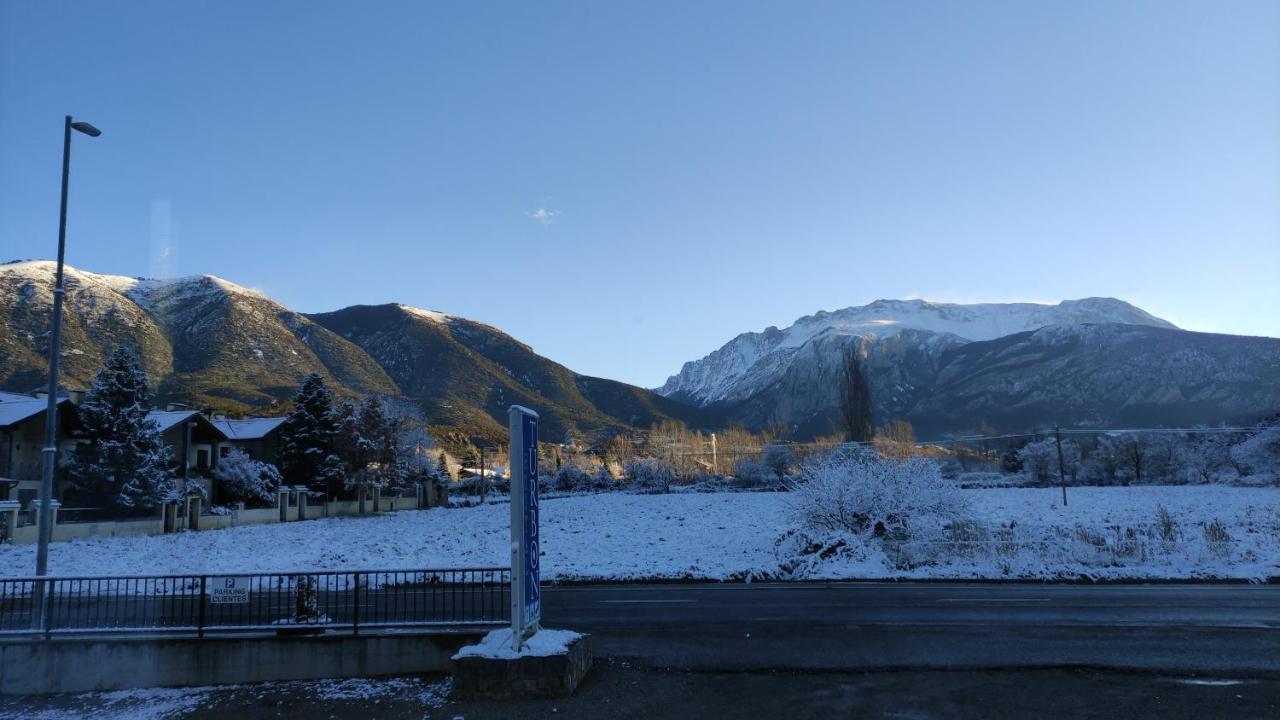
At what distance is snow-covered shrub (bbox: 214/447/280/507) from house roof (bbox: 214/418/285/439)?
7724 mm

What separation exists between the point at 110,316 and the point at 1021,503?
8511 cm

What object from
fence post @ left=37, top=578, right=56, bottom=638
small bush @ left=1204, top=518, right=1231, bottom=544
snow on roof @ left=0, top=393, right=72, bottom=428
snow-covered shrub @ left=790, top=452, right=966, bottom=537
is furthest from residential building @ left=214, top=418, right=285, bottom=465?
small bush @ left=1204, top=518, right=1231, bottom=544

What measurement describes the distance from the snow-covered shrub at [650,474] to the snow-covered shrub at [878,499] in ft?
171

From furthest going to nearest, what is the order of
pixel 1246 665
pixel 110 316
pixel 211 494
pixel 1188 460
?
1. pixel 110 316
2. pixel 1188 460
3. pixel 211 494
4. pixel 1246 665

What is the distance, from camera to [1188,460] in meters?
74.2

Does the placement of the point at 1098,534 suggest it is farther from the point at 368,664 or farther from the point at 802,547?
the point at 368,664

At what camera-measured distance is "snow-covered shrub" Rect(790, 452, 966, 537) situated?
23609mm

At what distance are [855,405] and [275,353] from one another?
7406cm

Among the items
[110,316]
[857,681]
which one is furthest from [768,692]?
[110,316]

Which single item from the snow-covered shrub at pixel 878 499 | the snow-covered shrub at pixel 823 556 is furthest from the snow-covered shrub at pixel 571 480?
the snow-covered shrub at pixel 823 556

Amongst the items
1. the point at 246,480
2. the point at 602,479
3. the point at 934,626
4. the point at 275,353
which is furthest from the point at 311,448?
the point at 275,353

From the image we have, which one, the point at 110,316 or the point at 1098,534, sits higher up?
the point at 110,316

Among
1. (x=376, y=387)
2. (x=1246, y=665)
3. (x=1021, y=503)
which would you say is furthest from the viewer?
(x=376, y=387)

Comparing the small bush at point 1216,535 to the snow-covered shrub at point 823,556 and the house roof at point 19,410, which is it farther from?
the house roof at point 19,410
